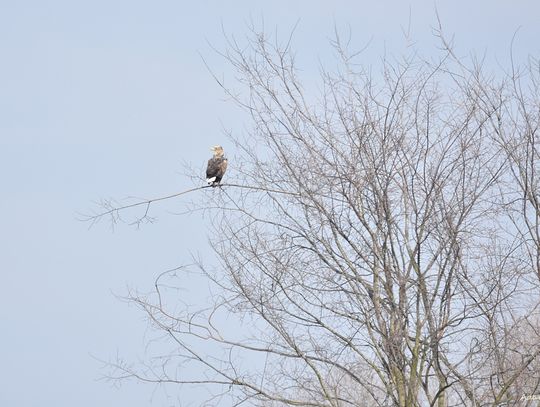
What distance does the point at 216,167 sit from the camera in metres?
9.69

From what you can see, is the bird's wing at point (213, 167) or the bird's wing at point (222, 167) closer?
the bird's wing at point (213, 167)

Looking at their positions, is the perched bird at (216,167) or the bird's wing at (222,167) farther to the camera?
the bird's wing at (222,167)

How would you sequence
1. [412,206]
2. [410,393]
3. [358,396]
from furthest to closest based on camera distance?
[358,396] → [412,206] → [410,393]

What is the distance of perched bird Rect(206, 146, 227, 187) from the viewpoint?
9047mm

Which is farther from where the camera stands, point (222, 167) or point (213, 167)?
point (222, 167)

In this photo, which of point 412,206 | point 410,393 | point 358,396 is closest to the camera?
point 410,393

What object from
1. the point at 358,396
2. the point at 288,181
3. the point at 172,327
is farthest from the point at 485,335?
the point at 172,327

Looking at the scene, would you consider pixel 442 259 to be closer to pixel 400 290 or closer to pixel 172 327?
pixel 400 290

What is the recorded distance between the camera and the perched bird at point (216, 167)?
9.05 m

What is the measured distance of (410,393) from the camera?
20.1 feet

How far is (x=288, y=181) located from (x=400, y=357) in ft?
A: 5.45

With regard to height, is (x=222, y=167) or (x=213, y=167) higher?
(x=222, y=167)

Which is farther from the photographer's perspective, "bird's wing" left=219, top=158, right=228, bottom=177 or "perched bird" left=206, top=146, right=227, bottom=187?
"bird's wing" left=219, top=158, right=228, bottom=177

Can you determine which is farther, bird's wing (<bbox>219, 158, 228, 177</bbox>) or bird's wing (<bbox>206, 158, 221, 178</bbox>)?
bird's wing (<bbox>219, 158, 228, 177</bbox>)
